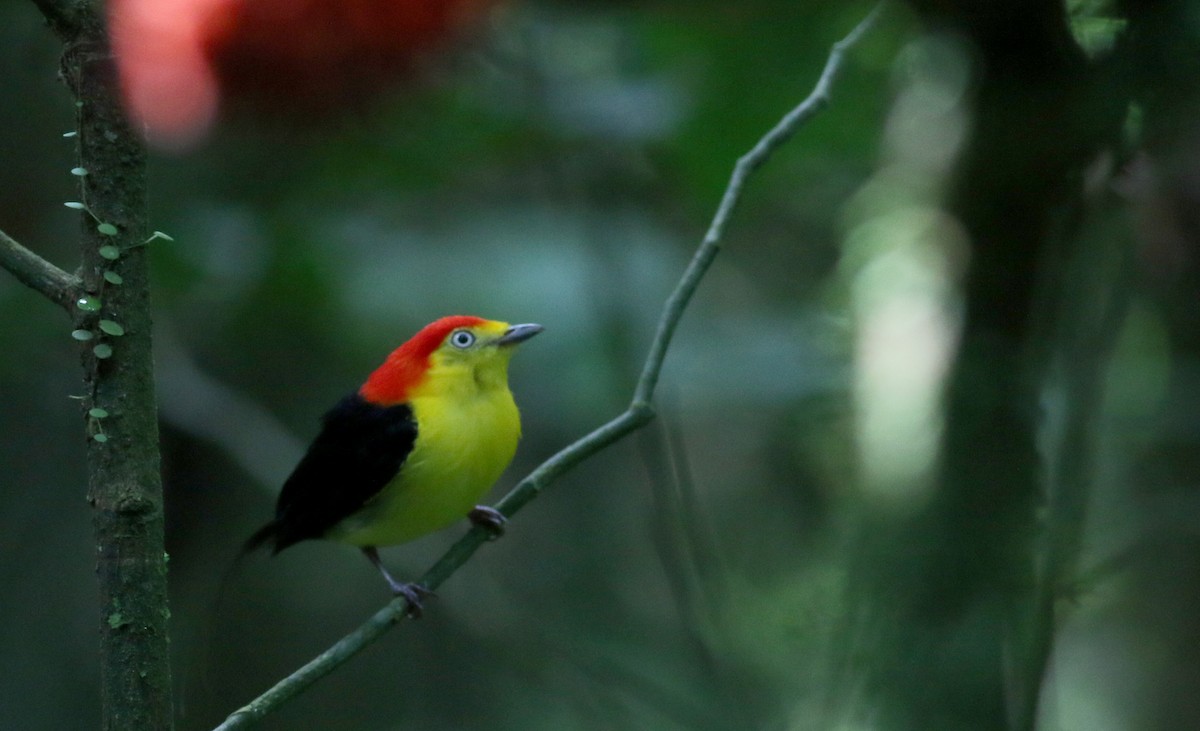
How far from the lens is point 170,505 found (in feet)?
11.6

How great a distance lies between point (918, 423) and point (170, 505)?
2173mm

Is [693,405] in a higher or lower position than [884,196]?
lower

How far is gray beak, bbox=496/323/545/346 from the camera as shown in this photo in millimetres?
2797

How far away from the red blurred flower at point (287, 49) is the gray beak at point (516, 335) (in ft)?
2.07

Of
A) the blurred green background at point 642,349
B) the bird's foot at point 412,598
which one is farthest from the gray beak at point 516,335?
the bird's foot at point 412,598

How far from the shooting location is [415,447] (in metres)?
2.79

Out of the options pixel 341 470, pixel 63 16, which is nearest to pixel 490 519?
pixel 341 470

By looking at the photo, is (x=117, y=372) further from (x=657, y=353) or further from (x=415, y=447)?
(x=415, y=447)

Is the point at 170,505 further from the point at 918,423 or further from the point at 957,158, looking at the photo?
the point at 957,158

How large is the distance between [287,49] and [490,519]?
3.74 feet

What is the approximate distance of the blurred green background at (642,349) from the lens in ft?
7.70

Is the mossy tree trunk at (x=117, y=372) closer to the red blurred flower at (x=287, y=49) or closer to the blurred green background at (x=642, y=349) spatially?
the red blurred flower at (x=287, y=49)

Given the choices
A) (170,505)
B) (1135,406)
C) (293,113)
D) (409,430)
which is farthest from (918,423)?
(170,505)

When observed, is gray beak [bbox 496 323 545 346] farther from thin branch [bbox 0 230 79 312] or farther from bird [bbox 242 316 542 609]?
thin branch [bbox 0 230 79 312]
